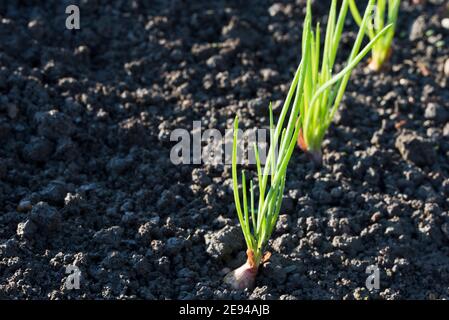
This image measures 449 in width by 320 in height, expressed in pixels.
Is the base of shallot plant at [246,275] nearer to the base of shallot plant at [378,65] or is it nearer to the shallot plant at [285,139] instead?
the shallot plant at [285,139]

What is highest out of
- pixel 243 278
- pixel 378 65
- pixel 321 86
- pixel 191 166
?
pixel 378 65

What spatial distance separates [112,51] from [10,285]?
1.22 metres

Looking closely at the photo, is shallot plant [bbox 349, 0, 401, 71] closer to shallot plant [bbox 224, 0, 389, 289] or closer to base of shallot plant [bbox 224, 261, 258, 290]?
shallot plant [bbox 224, 0, 389, 289]

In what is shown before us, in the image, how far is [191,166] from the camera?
2.61 metres

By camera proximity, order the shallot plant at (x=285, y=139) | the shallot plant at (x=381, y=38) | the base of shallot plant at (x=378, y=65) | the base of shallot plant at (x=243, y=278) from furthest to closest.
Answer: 1. the base of shallot plant at (x=378, y=65)
2. the shallot plant at (x=381, y=38)
3. the base of shallot plant at (x=243, y=278)
4. the shallot plant at (x=285, y=139)

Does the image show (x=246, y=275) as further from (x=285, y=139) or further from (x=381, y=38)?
(x=381, y=38)

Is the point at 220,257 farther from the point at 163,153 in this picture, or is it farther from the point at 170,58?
the point at 170,58

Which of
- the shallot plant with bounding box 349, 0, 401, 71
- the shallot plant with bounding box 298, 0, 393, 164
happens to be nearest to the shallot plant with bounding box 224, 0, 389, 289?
the shallot plant with bounding box 298, 0, 393, 164

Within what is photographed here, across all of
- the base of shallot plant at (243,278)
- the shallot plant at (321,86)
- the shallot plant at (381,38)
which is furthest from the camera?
the shallot plant at (381,38)

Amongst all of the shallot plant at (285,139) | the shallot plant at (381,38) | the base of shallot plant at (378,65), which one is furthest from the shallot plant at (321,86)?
the base of shallot plant at (378,65)

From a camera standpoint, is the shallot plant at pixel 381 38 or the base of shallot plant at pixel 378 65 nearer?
the shallot plant at pixel 381 38

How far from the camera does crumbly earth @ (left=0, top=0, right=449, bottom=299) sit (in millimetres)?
2279

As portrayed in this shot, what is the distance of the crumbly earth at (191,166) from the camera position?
2.28 metres

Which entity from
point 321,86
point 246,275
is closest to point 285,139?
point 321,86
